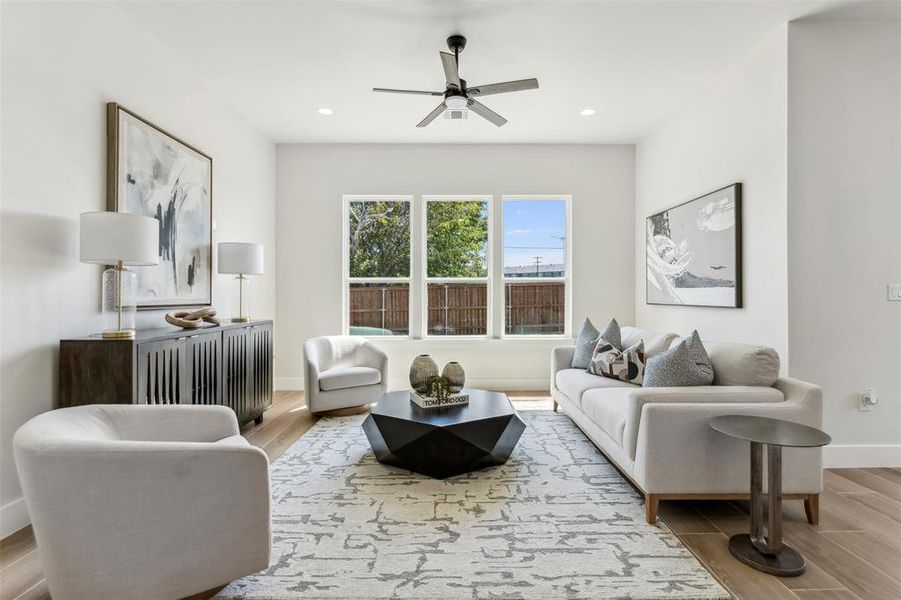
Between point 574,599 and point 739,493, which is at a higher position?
point 739,493

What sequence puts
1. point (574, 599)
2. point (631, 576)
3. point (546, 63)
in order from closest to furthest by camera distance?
point (574, 599) → point (631, 576) → point (546, 63)

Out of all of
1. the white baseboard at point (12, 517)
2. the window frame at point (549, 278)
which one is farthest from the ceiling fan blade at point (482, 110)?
the white baseboard at point (12, 517)

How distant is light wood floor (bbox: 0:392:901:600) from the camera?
1.71 metres

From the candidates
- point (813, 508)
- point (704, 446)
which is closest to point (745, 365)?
point (704, 446)

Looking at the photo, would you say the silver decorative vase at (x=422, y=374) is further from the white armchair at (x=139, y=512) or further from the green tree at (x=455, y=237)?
the green tree at (x=455, y=237)

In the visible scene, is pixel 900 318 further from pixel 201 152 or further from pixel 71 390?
pixel 201 152

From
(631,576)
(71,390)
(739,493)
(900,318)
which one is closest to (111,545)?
(71,390)

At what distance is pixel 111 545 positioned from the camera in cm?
143

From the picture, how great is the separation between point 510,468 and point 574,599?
124cm

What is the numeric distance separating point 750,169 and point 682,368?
174 centimetres

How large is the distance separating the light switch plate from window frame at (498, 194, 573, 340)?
2.83m

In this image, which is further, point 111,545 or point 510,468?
point 510,468

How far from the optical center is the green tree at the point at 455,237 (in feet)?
17.7

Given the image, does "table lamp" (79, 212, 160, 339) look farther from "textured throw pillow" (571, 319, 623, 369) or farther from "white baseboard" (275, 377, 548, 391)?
"textured throw pillow" (571, 319, 623, 369)
